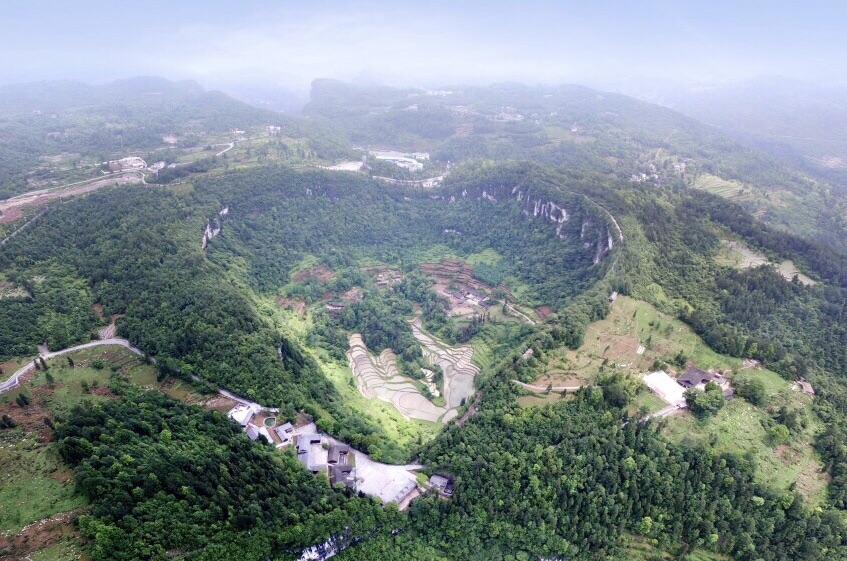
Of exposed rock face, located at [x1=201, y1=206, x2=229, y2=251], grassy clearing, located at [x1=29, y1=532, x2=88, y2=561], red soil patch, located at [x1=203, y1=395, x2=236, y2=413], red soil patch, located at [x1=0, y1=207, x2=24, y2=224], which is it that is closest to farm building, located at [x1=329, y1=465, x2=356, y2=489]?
red soil patch, located at [x1=203, y1=395, x2=236, y2=413]

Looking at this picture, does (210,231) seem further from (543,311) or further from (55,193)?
(543,311)

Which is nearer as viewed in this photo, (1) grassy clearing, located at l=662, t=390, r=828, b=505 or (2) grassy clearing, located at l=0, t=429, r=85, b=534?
(2) grassy clearing, located at l=0, t=429, r=85, b=534

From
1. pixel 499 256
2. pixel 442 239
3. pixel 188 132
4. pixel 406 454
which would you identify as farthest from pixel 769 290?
pixel 188 132

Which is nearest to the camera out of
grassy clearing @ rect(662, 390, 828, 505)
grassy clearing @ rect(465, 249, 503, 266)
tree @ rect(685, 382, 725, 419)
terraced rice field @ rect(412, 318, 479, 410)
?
grassy clearing @ rect(662, 390, 828, 505)

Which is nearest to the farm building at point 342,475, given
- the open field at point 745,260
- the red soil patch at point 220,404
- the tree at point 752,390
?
the red soil patch at point 220,404

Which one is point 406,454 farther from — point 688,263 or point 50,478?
point 688,263

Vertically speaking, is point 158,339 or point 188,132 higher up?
point 188,132

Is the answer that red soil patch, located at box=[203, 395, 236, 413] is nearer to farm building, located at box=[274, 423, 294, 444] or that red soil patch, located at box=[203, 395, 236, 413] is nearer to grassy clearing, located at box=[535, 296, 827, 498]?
farm building, located at box=[274, 423, 294, 444]
